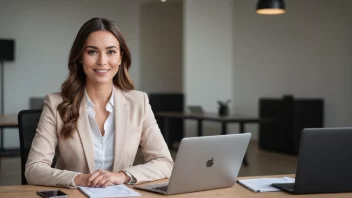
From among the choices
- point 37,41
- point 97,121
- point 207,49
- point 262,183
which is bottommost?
point 262,183

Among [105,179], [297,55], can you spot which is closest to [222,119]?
[297,55]

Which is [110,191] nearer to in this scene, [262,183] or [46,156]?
[46,156]

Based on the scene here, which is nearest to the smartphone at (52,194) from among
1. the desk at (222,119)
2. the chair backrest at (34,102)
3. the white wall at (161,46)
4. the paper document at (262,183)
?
the paper document at (262,183)

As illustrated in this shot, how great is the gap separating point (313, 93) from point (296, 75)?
531 mm

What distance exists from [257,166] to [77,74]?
5922 mm

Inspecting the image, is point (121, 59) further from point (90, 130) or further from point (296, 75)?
point (296, 75)

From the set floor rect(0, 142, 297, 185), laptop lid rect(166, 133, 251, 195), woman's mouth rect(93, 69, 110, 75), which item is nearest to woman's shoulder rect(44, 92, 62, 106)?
woman's mouth rect(93, 69, 110, 75)

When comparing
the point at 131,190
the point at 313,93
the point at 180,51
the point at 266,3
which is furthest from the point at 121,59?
the point at 180,51

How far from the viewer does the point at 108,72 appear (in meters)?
2.71

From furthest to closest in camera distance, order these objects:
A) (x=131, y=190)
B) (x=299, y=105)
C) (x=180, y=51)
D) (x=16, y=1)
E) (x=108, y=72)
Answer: (x=180, y=51)
(x=16, y=1)
(x=299, y=105)
(x=108, y=72)
(x=131, y=190)

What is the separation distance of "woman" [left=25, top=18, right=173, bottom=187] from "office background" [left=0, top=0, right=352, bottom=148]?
7.23m

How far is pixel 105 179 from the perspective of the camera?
237cm

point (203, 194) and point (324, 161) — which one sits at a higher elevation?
point (324, 161)

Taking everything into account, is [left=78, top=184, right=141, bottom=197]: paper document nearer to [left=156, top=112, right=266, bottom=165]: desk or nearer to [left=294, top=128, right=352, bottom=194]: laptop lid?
[left=294, top=128, right=352, bottom=194]: laptop lid
